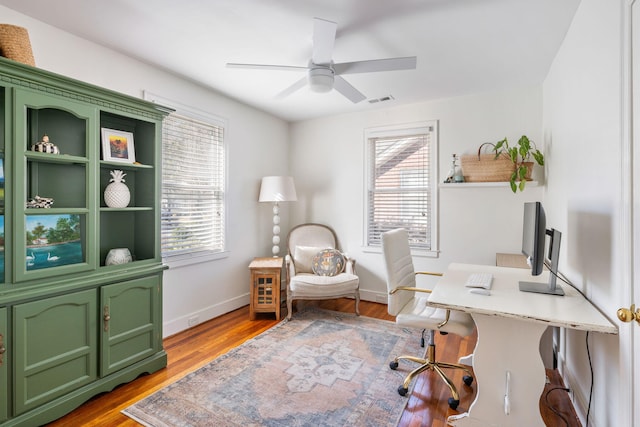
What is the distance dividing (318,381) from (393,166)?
275 centimetres

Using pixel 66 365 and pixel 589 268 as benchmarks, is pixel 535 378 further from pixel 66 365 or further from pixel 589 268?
pixel 66 365

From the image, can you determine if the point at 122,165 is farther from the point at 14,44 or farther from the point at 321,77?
the point at 321,77

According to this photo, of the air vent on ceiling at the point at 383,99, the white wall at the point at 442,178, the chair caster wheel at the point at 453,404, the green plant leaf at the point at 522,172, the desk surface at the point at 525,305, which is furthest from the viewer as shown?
the air vent on ceiling at the point at 383,99

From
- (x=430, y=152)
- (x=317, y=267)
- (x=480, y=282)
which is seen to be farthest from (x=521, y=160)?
(x=317, y=267)

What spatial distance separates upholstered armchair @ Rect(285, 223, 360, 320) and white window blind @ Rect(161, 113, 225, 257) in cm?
94

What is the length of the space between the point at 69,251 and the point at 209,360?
1.30 meters

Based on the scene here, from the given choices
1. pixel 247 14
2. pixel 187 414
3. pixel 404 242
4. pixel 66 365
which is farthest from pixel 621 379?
pixel 66 365

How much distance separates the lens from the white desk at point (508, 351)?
154cm

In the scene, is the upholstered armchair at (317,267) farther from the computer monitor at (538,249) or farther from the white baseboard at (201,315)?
the computer monitor at (538,249)

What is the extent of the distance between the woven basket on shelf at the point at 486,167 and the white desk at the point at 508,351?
168 cm

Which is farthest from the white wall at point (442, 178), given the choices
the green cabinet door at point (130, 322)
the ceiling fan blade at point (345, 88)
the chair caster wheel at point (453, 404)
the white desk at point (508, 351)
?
the green cabinet door at point (130, 322)

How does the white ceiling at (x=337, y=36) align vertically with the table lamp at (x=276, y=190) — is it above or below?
above

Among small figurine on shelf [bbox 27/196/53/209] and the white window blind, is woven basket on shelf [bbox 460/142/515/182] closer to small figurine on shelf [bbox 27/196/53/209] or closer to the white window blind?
the white window blind

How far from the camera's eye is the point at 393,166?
159 inches
